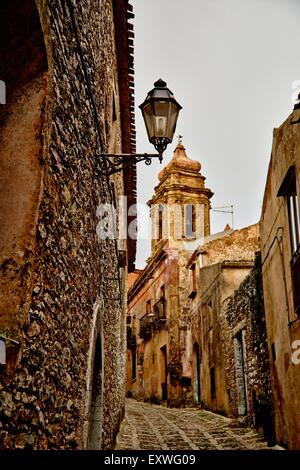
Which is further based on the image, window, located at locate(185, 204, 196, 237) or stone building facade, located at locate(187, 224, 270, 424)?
window, located at locate(185, 204, 196, 237)

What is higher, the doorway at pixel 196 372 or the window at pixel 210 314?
the window at pixel 210 314

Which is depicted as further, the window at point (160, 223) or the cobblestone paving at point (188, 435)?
the window at point (160, 223)

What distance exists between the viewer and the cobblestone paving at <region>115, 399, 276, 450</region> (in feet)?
30.5

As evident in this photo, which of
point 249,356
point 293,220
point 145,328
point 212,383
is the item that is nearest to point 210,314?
point 212,383

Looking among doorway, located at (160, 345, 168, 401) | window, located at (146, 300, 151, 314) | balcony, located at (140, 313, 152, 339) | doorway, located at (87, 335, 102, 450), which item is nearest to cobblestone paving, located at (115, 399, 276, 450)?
doorway, located at (87, 335, 102, 450)

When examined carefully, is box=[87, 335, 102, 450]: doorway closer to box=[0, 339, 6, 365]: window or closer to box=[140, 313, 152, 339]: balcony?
box=[0, 339, 6, 365]: window

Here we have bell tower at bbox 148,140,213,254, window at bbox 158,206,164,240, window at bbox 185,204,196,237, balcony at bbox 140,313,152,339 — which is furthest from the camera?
window at bbox 158,206,164,240

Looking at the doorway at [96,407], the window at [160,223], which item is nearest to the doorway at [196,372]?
the window at [160,223]

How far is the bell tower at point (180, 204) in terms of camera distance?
28312 mm

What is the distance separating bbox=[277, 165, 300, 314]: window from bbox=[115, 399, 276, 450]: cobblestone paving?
331 centimetres

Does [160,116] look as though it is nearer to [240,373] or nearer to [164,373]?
[240,373]

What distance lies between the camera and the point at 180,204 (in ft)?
93.6

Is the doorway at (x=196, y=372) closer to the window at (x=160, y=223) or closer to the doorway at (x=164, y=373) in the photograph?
the doorway at (x=164, y=373)

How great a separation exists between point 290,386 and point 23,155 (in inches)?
260
